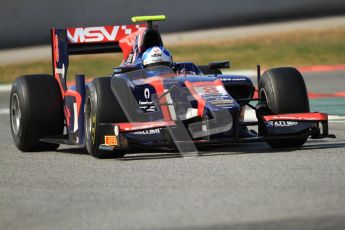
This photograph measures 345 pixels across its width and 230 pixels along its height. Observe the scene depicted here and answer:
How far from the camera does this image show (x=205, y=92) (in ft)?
33.2

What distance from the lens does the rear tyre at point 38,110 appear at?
37.2 feet

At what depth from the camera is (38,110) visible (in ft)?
37.2

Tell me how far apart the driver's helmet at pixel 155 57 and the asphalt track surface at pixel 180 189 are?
1.05m

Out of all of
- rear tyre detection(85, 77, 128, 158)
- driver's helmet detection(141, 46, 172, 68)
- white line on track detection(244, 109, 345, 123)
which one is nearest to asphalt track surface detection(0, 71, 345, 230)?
rear tyre detection(85, 77, 128, 158)

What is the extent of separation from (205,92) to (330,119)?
14.8 ft

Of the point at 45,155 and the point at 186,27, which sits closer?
the point at 45,155

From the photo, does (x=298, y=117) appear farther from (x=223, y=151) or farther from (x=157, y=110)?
(x=157, y=110)

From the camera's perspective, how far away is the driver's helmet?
11320 mm

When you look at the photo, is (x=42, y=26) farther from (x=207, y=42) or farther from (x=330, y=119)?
(x=330, y=119)

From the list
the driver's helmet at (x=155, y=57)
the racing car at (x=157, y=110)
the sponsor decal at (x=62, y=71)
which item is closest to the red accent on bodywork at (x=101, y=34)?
the sponsor decal at (x=62, y=71)

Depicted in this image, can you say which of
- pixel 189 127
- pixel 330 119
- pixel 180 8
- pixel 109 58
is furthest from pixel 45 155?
pixel 180 8

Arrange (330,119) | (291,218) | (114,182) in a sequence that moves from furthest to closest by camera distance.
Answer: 1. (330,119)
2. (114,182)
3. (291,218)

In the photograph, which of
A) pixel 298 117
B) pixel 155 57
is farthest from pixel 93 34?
pixel 298 117

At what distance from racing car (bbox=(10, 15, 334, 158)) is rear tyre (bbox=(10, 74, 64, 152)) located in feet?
0.04
